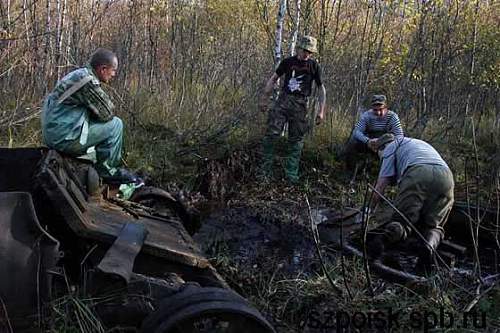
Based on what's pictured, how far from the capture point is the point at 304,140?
9.52m

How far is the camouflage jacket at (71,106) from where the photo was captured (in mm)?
5387

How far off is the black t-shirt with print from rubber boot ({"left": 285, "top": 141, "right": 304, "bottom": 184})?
2.50ft

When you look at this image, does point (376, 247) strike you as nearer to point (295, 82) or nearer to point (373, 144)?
point (373, 144)

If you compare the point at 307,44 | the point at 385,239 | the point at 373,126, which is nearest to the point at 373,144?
the point at 373,126

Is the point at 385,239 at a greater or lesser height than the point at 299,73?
lesser

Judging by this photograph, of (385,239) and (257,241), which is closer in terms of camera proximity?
(385,239)

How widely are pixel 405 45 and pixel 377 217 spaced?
564cm

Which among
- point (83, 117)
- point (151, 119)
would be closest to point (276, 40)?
point (151, 119)

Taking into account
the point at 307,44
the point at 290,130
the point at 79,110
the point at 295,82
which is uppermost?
the point at 307,44

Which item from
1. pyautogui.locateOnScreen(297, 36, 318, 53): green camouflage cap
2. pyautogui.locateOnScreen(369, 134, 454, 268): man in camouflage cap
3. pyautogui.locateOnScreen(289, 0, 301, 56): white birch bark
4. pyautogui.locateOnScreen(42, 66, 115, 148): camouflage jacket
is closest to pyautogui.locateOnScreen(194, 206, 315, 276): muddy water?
pyautogui.locateOnScreen(369, 134, 454, 268): man in camouflage cap

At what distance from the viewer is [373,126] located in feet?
28.9

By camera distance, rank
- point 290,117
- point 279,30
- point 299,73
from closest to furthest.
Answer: point 299,73, point 290,117, point 279,30

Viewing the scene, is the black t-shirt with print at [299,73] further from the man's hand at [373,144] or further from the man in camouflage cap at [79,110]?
the man in camouflage cap at [79,110]

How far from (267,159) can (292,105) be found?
0.87 meters
